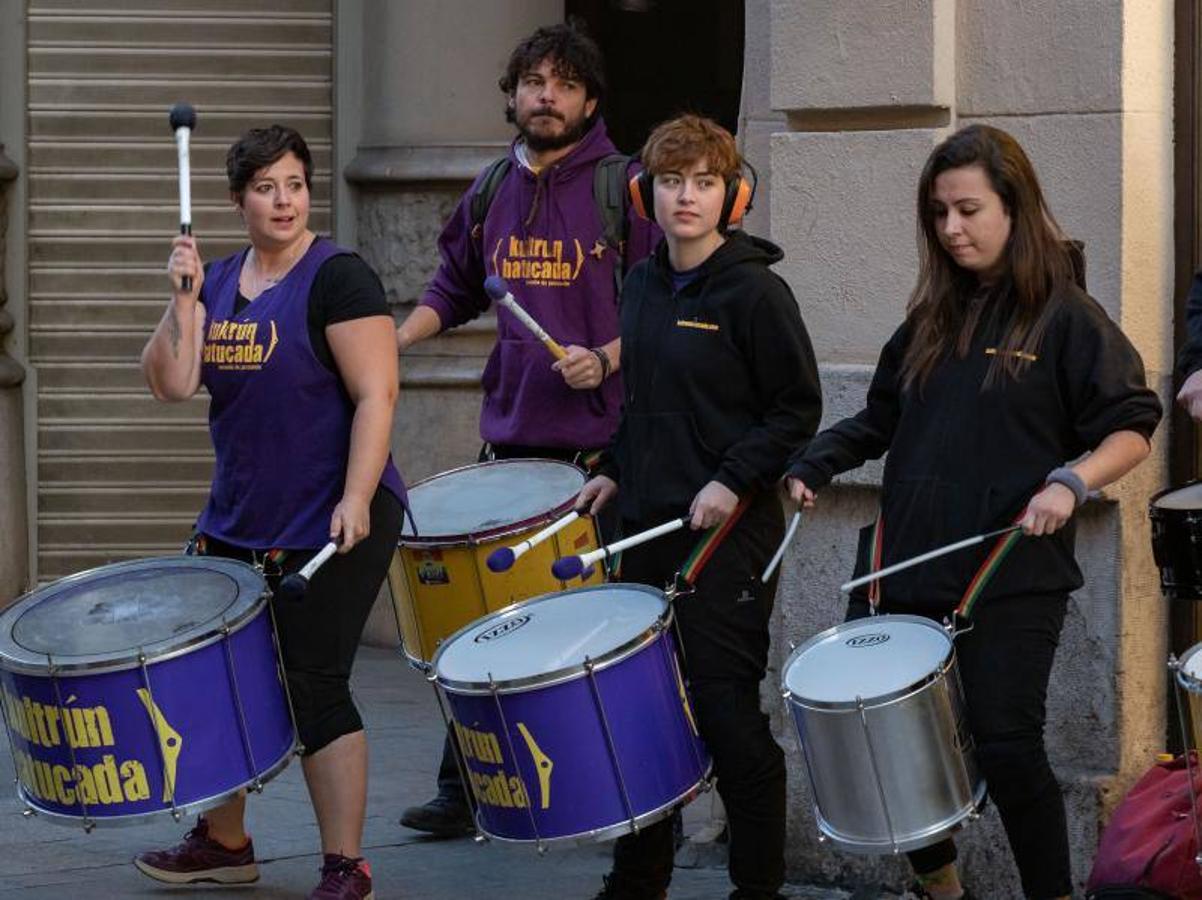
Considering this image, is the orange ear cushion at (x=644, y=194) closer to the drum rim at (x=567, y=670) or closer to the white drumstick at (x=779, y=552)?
the white drumstick at (x=779, y=552)

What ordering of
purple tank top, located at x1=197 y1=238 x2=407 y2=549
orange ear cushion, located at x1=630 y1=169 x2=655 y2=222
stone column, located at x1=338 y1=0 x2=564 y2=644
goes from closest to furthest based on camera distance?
orange ear cushion, located at x1=630 y1=169 x2=655 y2=222 → purple tank top, located at x1=197 y1=238 x2=407 y2=549 → stone column, located at x1=338 y1=0 x2=564 y2=644

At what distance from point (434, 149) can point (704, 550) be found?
4.60 meters

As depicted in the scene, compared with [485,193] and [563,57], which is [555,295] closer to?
[485,193]

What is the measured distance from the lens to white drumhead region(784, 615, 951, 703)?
5039 mm

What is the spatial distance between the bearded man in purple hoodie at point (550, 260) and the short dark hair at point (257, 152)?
0.72 m

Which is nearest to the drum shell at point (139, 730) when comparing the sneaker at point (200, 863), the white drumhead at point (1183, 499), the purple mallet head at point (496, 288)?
the sneaker at point (200, 863)

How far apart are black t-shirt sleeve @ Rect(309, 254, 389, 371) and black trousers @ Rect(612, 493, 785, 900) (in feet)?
2.60

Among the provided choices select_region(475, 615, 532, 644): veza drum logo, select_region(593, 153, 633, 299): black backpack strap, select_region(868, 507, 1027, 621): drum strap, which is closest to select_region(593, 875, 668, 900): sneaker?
select_region(475, 615, 532, 644): veza drum logo

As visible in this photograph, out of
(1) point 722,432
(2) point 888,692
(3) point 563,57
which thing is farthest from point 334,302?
(2) point 888,692

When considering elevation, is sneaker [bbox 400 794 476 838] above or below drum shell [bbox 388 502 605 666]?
below

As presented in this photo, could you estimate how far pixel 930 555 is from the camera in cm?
513

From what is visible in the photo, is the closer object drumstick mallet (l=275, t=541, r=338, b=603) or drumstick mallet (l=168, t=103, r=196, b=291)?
drumstick mallet (l=275, t=541, r=338, b=603)

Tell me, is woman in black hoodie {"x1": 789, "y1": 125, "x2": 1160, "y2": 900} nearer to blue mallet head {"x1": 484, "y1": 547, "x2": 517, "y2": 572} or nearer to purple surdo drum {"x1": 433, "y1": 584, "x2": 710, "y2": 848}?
purple surdo drum {"x1": 433, "y1": 584, "x2": 710, "y2": 848}

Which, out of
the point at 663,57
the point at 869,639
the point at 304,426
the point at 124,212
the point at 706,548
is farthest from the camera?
the point at 663,57
